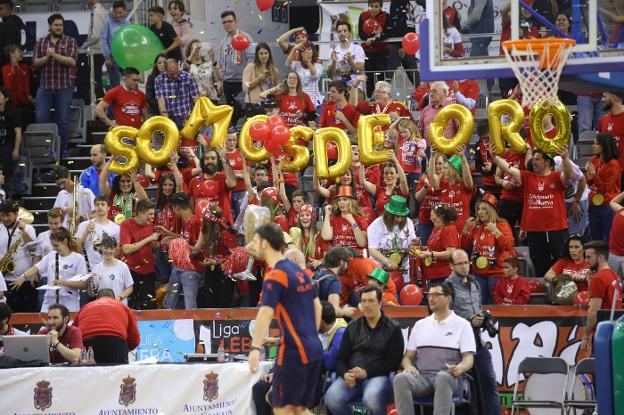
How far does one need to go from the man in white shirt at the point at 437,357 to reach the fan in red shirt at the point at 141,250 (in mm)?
4615

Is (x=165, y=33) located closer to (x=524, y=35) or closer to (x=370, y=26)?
(x=370, y=26)

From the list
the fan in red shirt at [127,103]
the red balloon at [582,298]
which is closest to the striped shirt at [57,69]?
the fan in red shirt at [127,103]

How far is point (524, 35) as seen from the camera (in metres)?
11.9

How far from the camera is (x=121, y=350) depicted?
42.3 feet

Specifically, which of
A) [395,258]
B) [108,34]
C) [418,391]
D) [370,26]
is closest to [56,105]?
[108,34]

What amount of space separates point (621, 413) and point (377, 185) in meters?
6.54

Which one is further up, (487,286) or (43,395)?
(487,286)

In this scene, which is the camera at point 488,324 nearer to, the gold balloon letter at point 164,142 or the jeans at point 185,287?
the jeans at point 185,287

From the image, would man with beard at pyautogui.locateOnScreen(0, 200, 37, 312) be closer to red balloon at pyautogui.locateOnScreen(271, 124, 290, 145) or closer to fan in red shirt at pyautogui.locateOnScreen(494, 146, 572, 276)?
red balloon at pyautogui.locateOnScreen(271, 124, 290, 145)

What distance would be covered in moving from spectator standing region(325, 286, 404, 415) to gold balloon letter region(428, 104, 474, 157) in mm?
3811

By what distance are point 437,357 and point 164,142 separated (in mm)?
6045

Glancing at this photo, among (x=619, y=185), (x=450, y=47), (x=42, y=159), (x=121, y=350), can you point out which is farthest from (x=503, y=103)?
(x=42, y=159)

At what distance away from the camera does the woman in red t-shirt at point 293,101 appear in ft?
58.7

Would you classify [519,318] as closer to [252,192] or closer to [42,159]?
[252,192]
